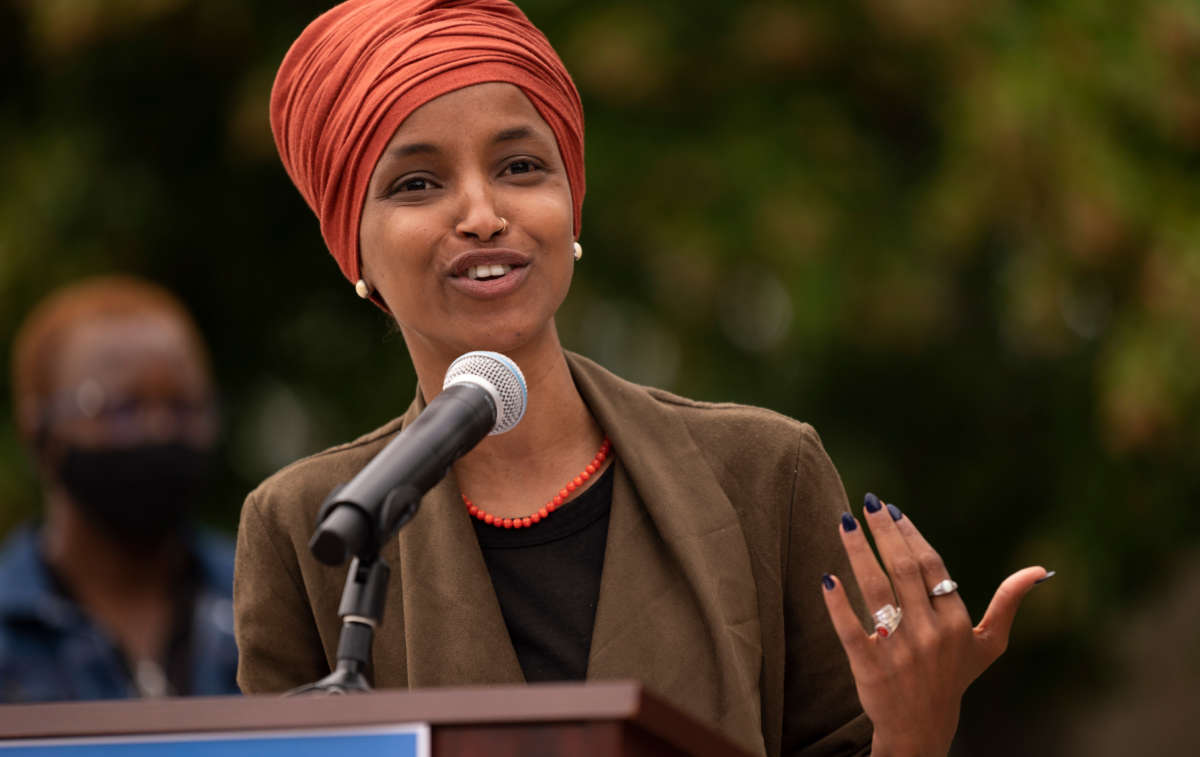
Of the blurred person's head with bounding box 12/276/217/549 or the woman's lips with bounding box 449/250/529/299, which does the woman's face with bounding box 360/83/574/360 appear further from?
Answer: the blurred person's head with bounding box 12/276/217/549

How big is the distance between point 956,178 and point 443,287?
455 centimetres

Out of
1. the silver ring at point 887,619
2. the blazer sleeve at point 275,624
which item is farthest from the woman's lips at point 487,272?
the silver ring at point 887,619

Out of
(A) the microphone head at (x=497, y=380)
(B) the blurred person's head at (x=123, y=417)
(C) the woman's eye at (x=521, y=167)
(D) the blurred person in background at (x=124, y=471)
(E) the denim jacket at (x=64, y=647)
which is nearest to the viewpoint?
(A) the microphone head at (x=497, y=380)

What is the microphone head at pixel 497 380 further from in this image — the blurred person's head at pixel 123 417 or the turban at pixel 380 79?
the blurred person's head at pixel 123 417

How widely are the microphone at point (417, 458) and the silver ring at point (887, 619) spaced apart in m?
0.58

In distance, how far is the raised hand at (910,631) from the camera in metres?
2.48

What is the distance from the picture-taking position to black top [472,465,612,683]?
2.91m

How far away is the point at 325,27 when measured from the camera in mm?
3086

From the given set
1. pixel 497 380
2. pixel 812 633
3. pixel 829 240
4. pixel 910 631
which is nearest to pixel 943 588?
pixel 910 631

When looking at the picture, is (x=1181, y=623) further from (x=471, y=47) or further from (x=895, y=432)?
(x=471, y=47)

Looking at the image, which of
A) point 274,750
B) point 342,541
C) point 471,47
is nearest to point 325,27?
point 471,47

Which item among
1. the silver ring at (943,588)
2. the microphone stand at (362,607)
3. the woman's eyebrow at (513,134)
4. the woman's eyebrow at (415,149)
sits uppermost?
the woman's eyebrow at (415,149)

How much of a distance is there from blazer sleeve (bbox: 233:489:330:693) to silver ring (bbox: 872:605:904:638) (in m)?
0.97

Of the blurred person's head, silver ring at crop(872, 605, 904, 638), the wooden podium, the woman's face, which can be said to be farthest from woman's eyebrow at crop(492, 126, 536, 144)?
the blurred person's head
